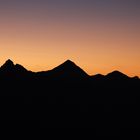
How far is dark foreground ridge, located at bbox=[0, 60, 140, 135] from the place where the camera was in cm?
8562

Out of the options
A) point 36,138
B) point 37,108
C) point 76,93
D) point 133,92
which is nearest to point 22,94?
point 37,108

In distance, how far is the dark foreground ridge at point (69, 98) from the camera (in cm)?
8562

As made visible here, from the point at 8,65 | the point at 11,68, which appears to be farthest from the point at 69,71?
the point at 8,65

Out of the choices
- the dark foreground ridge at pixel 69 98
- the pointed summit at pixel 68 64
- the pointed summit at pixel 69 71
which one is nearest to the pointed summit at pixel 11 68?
the dark foreground ridge at pixel 69 98

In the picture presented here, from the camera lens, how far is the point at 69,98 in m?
102

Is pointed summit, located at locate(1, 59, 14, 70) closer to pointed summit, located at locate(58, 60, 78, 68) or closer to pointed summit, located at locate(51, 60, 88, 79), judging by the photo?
pointed summit, located at locate(51, 60, 88, 79)

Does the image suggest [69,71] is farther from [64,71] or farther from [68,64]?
[68,64]

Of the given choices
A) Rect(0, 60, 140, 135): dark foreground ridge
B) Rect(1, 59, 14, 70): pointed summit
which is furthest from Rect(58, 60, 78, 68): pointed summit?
Rect(1, 59, 14, 70): pointed summit

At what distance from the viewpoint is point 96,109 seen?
9719 centimetres

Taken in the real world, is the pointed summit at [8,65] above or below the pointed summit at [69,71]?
below

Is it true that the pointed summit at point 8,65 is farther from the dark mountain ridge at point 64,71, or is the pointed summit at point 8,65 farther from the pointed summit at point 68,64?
the pointed summit at point 68,64

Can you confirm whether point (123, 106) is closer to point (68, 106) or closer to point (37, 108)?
point (68, 106)

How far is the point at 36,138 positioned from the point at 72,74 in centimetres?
4723

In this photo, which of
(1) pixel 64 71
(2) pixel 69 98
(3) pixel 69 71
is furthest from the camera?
(3) pixel 69 71
